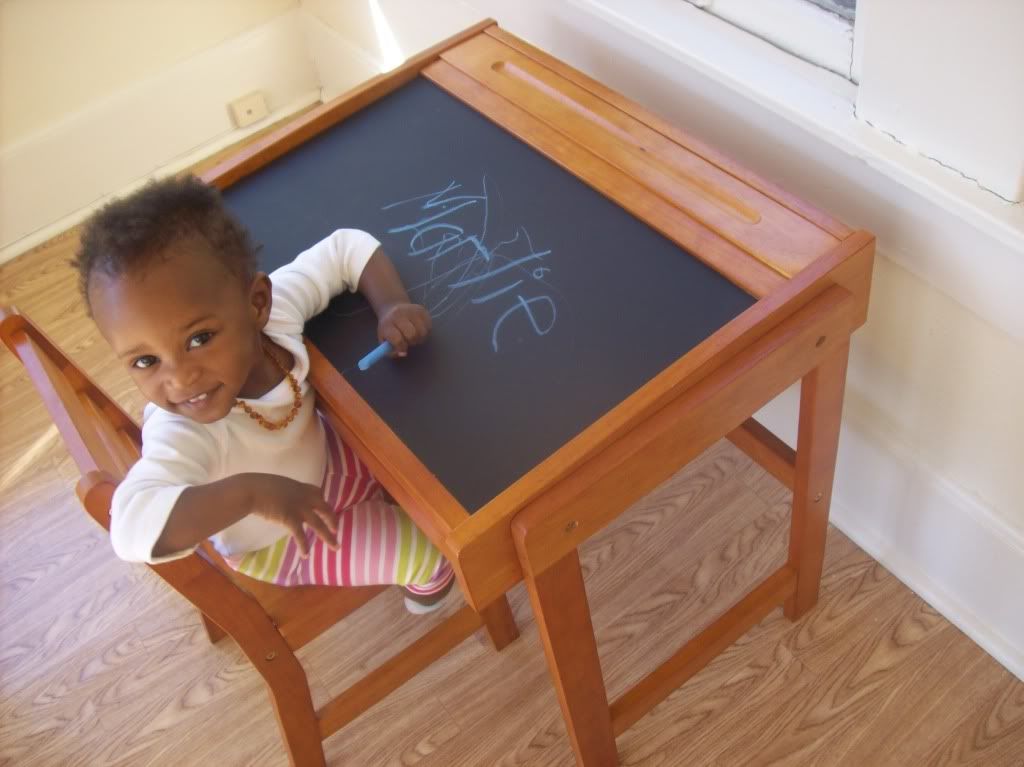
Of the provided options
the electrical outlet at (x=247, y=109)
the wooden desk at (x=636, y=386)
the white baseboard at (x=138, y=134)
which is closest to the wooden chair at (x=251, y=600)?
the wooden desk at (x=636, y=386)

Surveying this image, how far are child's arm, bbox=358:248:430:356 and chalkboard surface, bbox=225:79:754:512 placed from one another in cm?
2

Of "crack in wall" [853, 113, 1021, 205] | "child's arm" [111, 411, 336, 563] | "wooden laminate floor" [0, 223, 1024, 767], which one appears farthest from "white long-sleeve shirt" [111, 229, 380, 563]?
"crack in wall" [853, 113, 1021, 205]

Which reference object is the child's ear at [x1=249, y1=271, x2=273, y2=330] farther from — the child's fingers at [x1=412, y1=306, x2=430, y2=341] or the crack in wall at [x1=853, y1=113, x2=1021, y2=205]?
the crack in wall at [x1=853, y1=113, x2=1021, y2=205]

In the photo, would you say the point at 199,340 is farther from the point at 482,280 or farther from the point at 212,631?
the point at 212,631

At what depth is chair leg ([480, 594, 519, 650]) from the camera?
154 cm

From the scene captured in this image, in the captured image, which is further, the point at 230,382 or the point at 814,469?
the point at 814,469


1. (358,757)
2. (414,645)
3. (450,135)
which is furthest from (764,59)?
(358,757)

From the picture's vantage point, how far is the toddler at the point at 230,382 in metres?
1.06

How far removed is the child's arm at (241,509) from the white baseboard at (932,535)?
0.79 m

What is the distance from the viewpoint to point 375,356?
1.18 metres

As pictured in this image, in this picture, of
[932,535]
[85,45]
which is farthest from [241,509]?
[85,45]

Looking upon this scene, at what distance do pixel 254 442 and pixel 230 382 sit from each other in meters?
0.10

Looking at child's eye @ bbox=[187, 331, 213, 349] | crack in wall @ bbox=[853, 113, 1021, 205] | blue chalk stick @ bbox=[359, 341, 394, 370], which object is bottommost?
blue chalk stick @ bbox=[359, 341, 394, 370]

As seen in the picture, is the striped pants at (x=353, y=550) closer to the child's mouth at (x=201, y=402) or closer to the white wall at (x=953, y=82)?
the child's mouth at (x=201, y=402)
